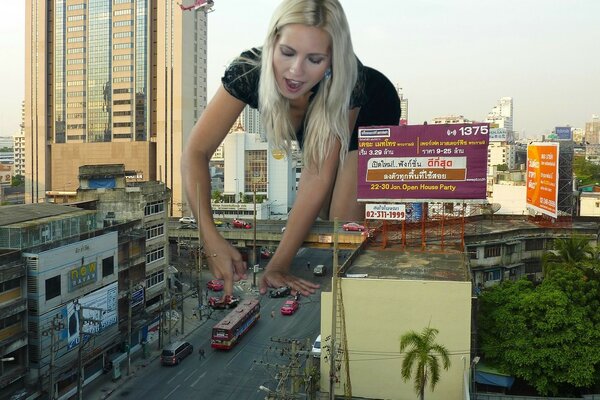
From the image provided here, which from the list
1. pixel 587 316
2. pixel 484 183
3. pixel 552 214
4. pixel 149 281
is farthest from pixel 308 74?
pixel 552 214

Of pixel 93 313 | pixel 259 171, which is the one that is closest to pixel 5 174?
pixel 93 313

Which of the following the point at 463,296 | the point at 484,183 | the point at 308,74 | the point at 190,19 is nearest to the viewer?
the point at 308,74

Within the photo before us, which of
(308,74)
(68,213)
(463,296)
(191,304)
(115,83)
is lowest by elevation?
(191,304)

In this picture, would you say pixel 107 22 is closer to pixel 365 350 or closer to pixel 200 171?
pixel 365 350

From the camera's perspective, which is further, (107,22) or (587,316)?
(107,22)

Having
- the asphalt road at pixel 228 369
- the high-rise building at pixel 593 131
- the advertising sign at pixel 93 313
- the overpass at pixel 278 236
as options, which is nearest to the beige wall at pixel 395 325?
the asphalt road at pixel 228 369

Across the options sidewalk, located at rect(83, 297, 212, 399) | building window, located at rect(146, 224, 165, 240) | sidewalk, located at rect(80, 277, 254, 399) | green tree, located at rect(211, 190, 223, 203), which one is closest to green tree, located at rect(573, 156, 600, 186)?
sidewalk, located at rect(80, 277, 254, 399)

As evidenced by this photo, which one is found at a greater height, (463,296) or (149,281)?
(463,296)
